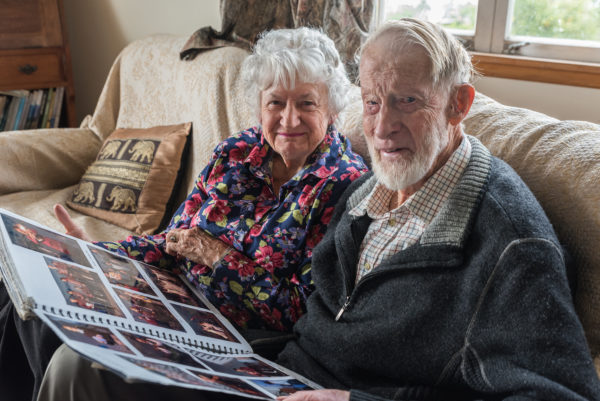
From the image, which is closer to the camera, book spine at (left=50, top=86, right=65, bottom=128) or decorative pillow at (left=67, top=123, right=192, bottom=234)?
decorative pillow at (left=67, top=123, right=192, bottom=234)

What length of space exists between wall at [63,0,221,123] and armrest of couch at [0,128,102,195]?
753 mm

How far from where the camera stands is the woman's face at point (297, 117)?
1.46 meters

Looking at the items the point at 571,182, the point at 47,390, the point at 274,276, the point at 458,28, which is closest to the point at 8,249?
the point at 47,390

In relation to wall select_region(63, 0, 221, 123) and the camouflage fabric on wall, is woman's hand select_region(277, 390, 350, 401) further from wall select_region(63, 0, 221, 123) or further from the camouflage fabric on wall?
wall select_region(63, 0, 221, 123)

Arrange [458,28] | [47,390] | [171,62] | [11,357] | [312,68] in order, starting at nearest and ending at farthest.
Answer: [47,390]
[11,357]
[312,68]
[458,28]
[171,62]

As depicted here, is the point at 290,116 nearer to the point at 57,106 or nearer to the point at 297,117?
the point at 297,117

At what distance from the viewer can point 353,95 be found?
5.82 ft

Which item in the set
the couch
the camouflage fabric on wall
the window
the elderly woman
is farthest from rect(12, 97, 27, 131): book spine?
the window

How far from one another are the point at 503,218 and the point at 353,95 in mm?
911

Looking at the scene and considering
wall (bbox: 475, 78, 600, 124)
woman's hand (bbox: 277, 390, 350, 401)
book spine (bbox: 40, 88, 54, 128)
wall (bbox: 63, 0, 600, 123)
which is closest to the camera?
woman's hand (bbox: 277, 390, 350, 401)

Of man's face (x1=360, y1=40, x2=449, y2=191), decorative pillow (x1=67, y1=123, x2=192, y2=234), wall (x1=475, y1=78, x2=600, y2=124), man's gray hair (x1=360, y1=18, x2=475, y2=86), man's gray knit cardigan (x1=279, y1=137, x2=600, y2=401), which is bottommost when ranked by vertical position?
decorative pillow (x1=67, y1=123, x2=192, y2=234)

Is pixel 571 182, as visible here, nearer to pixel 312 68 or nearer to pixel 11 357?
pixel 312 68

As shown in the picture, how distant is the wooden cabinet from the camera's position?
9.46ft

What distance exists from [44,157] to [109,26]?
117 centimetres
